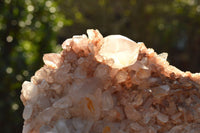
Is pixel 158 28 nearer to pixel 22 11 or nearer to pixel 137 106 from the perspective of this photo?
pixel 22 11

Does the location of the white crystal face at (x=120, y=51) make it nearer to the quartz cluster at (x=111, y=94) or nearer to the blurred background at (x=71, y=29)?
the quartz cluster at (x=111, y=94)

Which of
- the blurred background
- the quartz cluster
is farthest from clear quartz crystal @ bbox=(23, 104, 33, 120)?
the blurred background

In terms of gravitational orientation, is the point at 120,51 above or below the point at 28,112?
above

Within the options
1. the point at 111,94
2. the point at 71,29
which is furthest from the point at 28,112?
the point at 71,29

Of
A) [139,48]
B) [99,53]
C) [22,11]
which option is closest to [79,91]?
Answer: [99,53]

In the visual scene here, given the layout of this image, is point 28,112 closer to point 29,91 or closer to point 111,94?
point 29,91

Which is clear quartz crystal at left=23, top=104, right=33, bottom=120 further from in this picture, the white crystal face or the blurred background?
the blurred background
